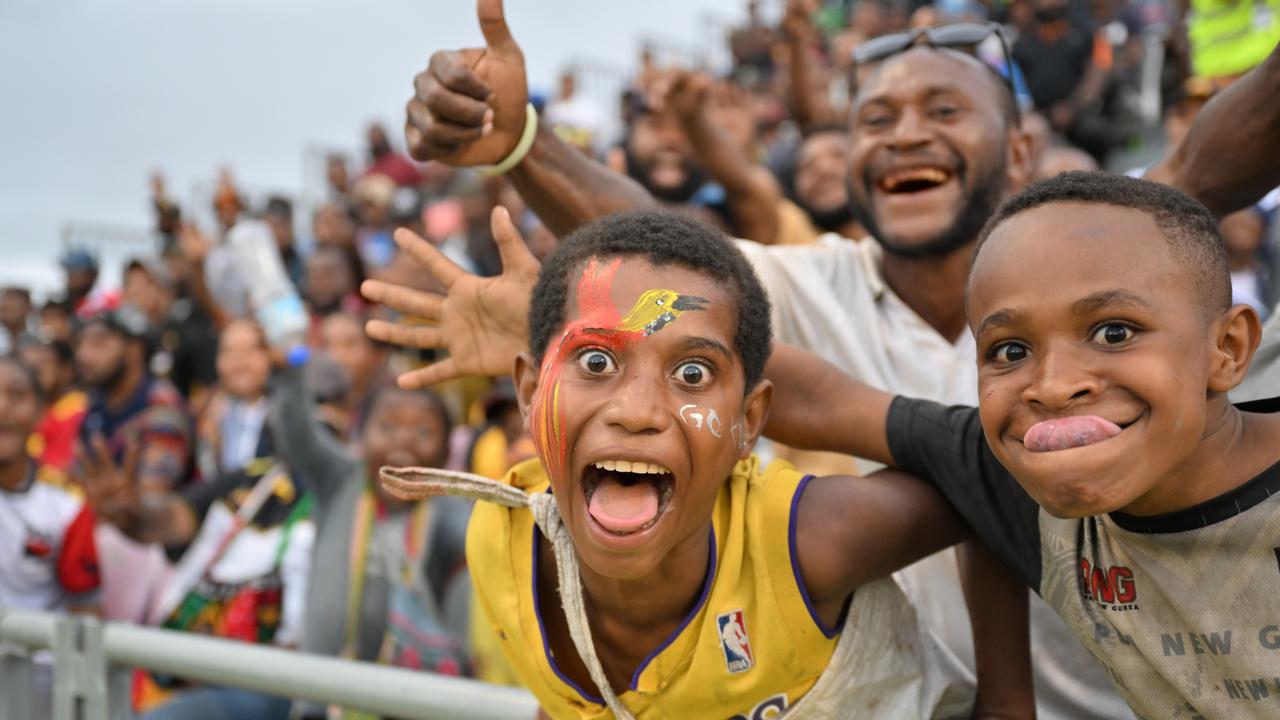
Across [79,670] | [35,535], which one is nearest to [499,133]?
[79,670]

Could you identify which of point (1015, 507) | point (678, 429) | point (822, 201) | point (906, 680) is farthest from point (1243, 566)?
point (822, 201)

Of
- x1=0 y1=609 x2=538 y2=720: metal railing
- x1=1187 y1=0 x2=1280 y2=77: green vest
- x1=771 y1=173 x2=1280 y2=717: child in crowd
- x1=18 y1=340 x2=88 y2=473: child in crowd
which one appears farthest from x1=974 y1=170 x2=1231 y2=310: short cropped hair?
x1=18 y1=340 x2=88 y2=473: child in crowd

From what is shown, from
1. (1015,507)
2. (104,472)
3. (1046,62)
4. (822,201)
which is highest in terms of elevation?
(1046,62)

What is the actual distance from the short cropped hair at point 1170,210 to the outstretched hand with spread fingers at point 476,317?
1.02 meters

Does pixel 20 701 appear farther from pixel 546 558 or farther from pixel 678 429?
pixel 678 429

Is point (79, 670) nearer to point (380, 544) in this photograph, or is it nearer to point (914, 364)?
point (380, 544)

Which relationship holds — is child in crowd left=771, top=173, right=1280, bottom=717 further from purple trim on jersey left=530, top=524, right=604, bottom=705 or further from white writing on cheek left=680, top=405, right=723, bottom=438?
→ purple trim on jersey left=530, top=524, right=604, bottom=705

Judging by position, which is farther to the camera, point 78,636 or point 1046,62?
point 1046,62

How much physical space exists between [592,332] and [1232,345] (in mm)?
935

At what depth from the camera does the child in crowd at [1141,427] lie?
1520mm

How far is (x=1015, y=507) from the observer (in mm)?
1857

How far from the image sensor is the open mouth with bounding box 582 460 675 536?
5.83 feet

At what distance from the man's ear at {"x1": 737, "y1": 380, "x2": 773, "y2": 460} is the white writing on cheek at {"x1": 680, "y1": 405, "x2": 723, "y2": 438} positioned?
144mm

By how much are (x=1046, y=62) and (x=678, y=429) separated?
7.20m
